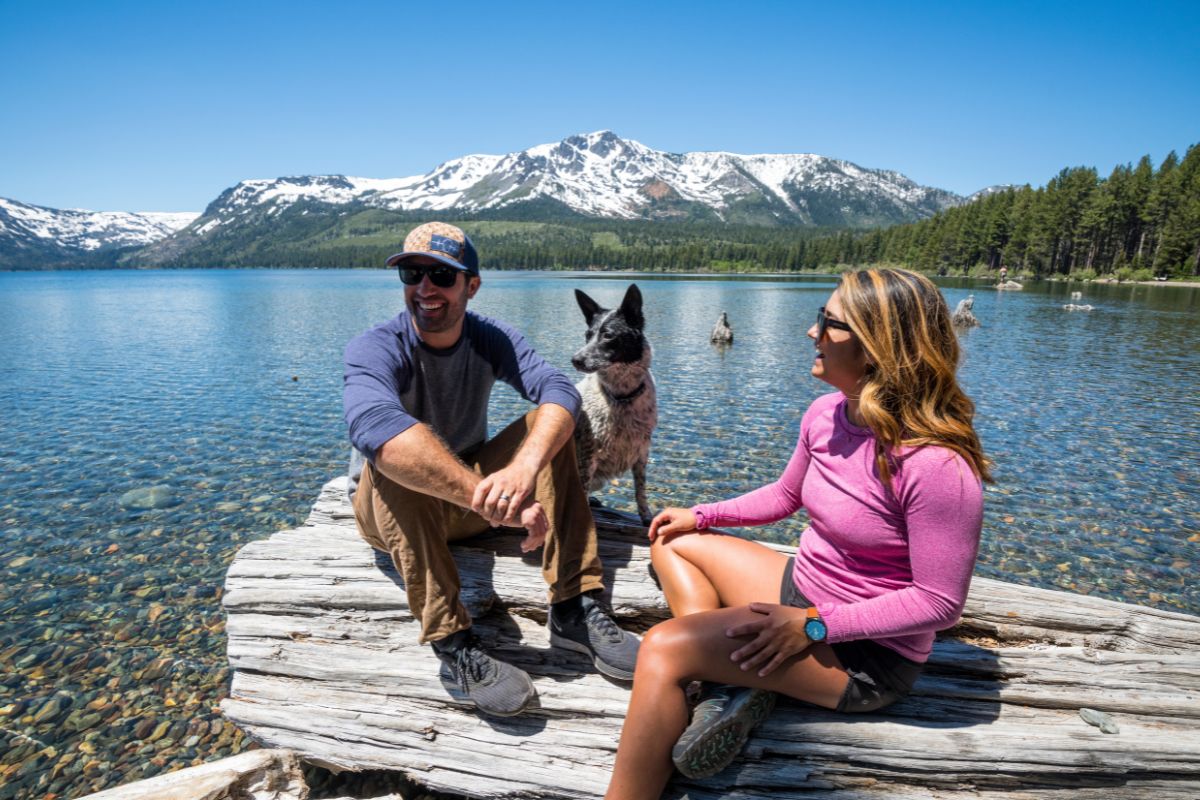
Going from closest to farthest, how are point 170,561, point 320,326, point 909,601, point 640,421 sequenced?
Answer: point 909,601
point 640,421
point 170,561
point 320,326

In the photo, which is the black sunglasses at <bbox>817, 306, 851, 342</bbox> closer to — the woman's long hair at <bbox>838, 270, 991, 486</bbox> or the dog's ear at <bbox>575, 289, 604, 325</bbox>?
the woman's long hair at <bbox>838, 270, 991, 486</bbox>

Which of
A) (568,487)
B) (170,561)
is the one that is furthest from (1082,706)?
(170,561)

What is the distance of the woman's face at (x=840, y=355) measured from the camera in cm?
290

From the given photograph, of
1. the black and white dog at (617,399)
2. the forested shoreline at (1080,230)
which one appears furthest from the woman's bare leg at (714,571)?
the forested shoreline at (1080,230)

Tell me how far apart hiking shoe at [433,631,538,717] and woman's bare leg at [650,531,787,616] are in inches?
44.6

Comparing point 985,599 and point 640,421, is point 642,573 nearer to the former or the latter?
point 640,421

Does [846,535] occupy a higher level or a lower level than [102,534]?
higher

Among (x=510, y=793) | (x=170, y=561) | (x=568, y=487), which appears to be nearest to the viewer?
(x=510, y=793)

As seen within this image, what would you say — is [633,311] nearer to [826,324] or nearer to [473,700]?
[826,324]

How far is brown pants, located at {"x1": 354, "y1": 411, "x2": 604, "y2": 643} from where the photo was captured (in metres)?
3.65

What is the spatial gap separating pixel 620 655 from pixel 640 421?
2.67 meters

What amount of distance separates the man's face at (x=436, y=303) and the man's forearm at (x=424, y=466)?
106cm

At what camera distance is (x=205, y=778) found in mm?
3543

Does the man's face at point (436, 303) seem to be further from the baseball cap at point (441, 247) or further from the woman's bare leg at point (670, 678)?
the woman's bare leg at point (670, 678)
